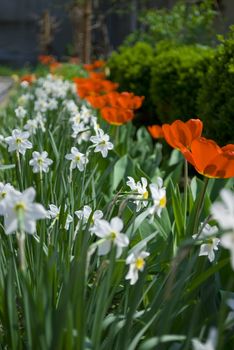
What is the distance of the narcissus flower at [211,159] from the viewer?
1.65 meters

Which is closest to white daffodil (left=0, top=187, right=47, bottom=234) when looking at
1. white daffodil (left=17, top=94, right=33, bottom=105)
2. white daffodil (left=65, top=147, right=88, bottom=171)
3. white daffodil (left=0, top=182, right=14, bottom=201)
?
white daffodil (left=0, top=182, right=14, bottom=201)

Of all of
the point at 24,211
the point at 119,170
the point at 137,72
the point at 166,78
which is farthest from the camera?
the point at 137,72

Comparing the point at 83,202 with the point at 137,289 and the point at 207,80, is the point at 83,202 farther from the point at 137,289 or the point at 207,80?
the point at 207,80

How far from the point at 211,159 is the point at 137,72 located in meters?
5.40

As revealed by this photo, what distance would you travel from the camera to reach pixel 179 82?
17.1 ft

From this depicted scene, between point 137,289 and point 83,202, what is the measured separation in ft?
2.85

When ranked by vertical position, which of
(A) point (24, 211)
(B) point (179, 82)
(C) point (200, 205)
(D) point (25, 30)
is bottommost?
(D) point (25, 30)

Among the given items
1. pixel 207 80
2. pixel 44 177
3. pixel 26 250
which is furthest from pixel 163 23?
pixel 26 250

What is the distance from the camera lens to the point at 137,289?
140 centimetres

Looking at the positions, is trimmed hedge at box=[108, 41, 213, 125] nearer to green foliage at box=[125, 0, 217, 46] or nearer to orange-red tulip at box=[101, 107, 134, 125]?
green foliage at box=[125, 0, 217, 46]

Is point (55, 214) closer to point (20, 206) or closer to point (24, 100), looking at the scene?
point (20, 206)

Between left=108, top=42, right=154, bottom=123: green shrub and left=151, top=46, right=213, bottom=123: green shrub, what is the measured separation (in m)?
0.76

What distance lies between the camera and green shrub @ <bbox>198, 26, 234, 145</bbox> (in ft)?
11.9

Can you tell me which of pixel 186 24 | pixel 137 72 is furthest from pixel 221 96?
pixel 186 24
